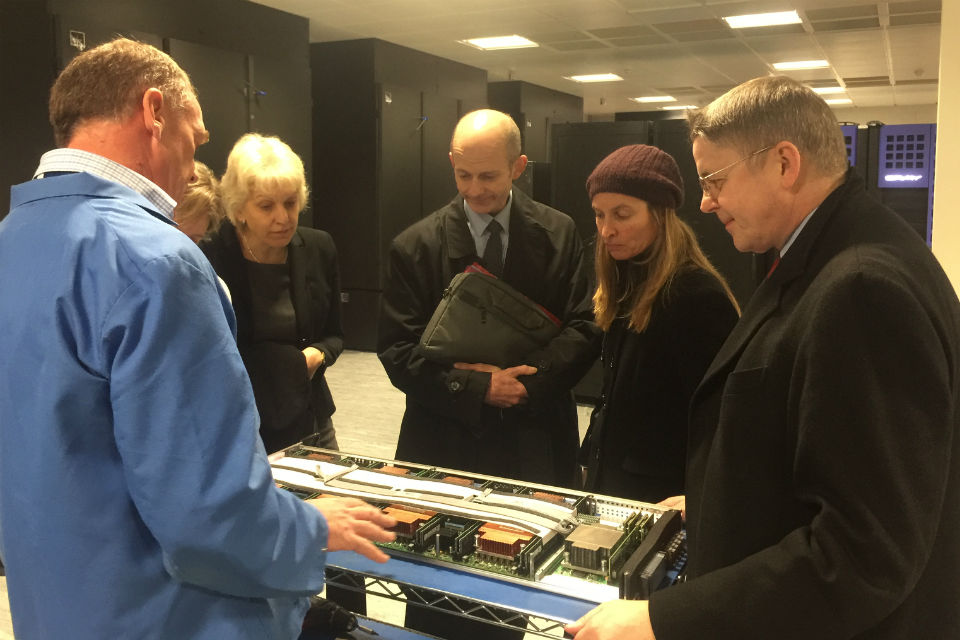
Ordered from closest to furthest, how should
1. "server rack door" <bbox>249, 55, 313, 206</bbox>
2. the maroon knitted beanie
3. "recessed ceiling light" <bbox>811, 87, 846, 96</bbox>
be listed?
the maroon knitted beanie
"server rack door" <bbox>249, 55, 313, 206</bbox>
"recessed ceiling light" <bbox>811, 87, 846, 96</bbox>

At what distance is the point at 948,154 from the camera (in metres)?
3.06

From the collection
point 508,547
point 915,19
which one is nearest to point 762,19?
point 915,19

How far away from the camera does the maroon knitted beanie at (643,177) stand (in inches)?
72.5

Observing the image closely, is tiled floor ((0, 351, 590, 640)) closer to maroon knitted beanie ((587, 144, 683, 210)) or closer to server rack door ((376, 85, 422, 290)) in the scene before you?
server rack door ((376, 85, 422, 290))

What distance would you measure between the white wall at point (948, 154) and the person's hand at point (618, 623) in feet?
8.70

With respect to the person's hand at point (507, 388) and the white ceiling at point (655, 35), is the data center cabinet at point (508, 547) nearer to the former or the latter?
the person's hand at point (507, 388)

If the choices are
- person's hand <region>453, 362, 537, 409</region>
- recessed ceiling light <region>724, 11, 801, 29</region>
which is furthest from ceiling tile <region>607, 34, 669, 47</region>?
person's hand <region>453, 362, 537, 409</region>

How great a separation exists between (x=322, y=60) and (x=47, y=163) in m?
7.76

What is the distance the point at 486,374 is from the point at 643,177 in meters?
0.63

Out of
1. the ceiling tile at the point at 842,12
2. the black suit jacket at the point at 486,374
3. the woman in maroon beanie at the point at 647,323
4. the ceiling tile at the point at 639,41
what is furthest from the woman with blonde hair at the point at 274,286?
the ceiling tile at the point at 639,41

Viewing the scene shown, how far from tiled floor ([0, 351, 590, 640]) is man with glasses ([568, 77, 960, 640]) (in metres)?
2.29

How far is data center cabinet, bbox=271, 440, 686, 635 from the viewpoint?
124 cm

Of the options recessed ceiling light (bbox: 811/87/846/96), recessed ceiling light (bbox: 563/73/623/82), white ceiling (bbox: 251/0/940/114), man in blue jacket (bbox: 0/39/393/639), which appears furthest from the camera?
recessed ceiling light (bbox: 811/87/846/96)

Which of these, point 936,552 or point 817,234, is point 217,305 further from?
point 936,552
